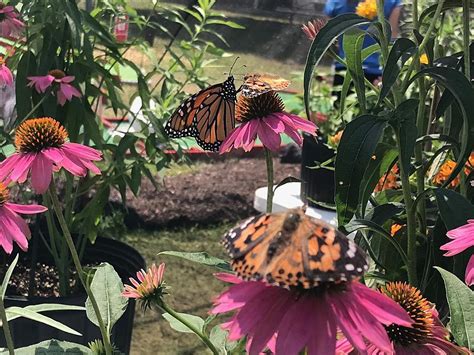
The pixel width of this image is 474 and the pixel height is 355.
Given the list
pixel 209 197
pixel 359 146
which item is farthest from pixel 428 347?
pixel 209 197

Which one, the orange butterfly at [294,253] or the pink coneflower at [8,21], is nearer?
the orange butterfly at [294,253]

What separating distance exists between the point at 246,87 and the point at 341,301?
0.44m

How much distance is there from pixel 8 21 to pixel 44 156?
772 mm

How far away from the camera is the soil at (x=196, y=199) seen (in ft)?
10.1

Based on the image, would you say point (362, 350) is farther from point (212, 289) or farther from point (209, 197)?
point (209, 197)

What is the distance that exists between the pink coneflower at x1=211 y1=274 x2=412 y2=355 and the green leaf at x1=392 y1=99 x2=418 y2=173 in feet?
0.99

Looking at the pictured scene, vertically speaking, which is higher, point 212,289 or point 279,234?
point 279,234

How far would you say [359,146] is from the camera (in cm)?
71

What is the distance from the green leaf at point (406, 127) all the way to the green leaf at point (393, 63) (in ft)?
0.12

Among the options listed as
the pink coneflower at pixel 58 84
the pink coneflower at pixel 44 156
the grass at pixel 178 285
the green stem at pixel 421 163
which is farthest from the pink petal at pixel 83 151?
the grass at pixel 178 285

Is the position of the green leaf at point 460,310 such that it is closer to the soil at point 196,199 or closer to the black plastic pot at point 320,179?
the black plastic pot at point 320,179

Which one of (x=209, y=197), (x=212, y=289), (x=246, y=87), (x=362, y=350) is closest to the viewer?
(x=362, y=350)

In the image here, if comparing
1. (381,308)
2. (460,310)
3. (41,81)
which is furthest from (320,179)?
(381,308)

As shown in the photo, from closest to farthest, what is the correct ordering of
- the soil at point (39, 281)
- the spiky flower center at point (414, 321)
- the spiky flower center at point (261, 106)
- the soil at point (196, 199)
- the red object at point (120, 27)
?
the spiky flower center at point (414, 321) → the spiky flower center at point (261, 106) → the soil at point (39, 281) → the red object at point (120, 27) → the soil at point (196, 199)
